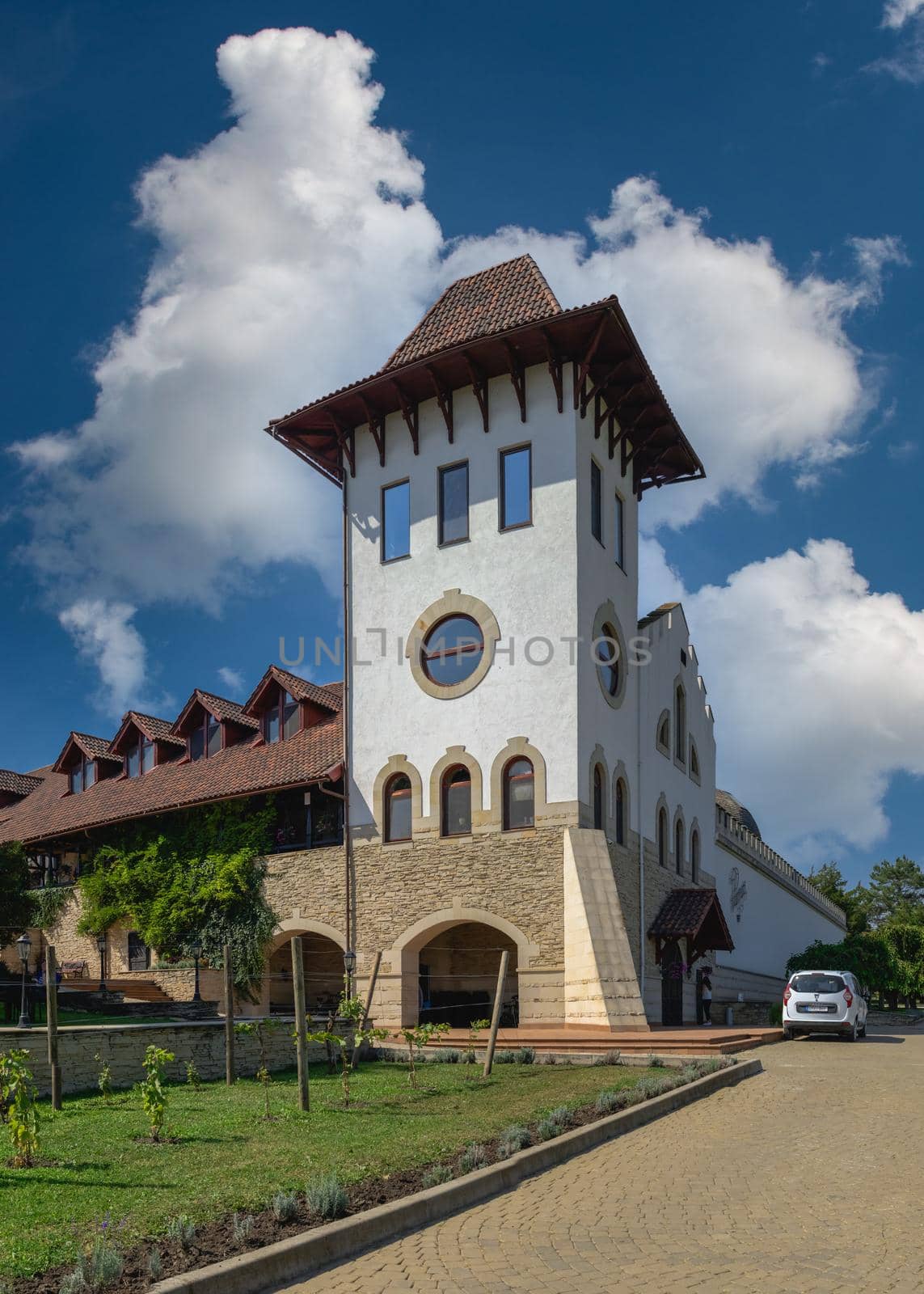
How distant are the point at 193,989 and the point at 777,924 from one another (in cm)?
2760

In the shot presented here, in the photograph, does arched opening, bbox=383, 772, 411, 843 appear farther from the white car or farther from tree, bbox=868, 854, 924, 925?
tree, bbox=868, 854, 924, 925

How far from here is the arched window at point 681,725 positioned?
33062mm

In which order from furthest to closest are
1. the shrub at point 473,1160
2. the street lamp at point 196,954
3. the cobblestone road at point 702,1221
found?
the street lamp at point 196,954, the shrub at point 473,1160, the cobblestone road at point 702,1221

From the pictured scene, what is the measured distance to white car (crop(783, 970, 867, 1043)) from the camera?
24.2 meters

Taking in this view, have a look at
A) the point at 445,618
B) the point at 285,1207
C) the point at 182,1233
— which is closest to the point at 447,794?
the point at 445,618

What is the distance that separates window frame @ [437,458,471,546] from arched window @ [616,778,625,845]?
665cm

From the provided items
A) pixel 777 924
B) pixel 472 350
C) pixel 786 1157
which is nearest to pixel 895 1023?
pixel 777 924

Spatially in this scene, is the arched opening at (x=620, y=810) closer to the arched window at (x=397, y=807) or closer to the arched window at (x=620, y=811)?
the arched window at (x=620, y=811)

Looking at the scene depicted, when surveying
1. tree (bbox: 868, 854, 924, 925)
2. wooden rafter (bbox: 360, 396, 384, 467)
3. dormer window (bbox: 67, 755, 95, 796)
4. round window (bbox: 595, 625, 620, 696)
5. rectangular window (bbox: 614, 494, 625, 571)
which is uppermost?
wooden rafter (bbox: 360, 396, 384, 467)

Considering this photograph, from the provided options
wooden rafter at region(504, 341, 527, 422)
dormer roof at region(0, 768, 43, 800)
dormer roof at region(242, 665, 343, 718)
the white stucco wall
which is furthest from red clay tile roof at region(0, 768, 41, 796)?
wooden rafter at region(504, 341, 527, 422)

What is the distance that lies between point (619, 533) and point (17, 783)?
24143 mm

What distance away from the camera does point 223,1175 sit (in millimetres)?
8828

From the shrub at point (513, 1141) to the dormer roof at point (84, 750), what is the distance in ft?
89.5

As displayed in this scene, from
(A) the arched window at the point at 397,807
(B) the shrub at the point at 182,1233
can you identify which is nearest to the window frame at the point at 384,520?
(A) the arched window at the point at 397,807
